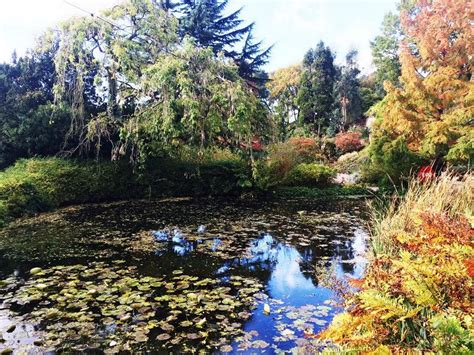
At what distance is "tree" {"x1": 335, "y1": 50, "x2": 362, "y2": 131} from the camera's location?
808 inches

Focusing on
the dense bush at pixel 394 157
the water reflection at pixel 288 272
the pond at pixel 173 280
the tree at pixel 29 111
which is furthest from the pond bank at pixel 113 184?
the water reflection at pixel 288 272

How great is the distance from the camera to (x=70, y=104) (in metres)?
9.64

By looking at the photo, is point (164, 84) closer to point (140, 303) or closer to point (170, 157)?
point (170, 157)

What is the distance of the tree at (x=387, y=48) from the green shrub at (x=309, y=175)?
10.8 m

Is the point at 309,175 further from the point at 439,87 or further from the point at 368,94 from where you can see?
the point at 368,94

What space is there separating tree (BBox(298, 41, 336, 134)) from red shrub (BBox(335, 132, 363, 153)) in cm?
289

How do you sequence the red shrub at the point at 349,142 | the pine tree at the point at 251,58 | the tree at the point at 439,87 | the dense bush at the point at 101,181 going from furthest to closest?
the pine tree at the point at 251,58 < the red shrub at the point at 349,142 < the tree at the point at 439,87 < the dense bush at the point at 101,181

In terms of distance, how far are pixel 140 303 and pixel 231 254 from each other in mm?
1961

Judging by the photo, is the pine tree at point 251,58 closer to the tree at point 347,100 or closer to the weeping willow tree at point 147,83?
the tree at point 347,100

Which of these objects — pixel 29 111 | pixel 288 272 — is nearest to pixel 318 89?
pixel 29 111

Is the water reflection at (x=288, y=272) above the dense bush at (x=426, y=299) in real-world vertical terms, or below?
below

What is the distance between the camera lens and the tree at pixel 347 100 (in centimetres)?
2052

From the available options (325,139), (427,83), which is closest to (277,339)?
(427,83)

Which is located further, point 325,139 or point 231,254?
point 325,139
